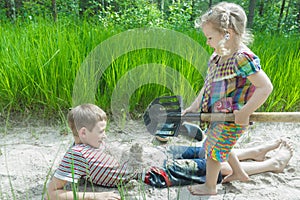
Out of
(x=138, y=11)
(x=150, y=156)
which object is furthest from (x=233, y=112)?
(x=138, y=11)

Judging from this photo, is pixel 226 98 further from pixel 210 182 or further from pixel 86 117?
pixel 86 117

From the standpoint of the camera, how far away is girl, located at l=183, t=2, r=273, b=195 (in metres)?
1.44

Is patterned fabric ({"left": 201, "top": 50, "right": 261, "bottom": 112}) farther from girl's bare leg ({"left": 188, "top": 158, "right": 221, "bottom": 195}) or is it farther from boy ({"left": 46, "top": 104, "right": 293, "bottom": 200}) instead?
boy ({"left": 46, "top": 104, "right": 293, "bottom": 200})

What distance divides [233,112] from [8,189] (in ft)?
3.86

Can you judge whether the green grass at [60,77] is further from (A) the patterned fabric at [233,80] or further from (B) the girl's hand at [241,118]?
(B) the girl's hand at [241,118]

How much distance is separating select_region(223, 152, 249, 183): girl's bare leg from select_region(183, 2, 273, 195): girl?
17cm

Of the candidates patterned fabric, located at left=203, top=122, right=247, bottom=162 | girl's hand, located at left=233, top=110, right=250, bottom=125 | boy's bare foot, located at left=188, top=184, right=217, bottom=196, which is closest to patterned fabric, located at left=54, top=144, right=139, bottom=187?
boy's bare foot, located at left=188, top=184, right=217, bottom=196

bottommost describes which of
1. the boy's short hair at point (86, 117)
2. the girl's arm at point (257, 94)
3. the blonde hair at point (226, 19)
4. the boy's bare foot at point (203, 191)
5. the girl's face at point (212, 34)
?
the boy's bare foot at point (203, 191)

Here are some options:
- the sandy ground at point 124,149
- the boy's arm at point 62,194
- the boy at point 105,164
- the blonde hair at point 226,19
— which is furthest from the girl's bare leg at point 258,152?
the boy's arm at point 62,194

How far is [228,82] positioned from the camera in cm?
156

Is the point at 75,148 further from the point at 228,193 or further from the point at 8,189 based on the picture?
the point at 228,193

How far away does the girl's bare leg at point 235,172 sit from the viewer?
1.78m

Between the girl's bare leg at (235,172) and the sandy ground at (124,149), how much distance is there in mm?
32

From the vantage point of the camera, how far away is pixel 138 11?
6613 millimetres
